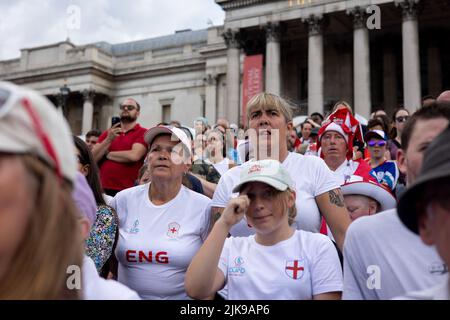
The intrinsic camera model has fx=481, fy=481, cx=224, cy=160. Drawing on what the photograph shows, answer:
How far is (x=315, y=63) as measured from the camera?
27047 mm

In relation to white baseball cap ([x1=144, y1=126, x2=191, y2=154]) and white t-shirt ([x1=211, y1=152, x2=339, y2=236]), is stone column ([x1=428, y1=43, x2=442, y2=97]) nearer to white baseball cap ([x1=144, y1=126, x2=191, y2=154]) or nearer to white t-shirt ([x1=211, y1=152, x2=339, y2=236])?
white t-shirt ([x1=211, y1=152, x2=339, y2=236])

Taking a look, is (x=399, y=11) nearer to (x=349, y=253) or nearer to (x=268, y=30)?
(x=268, y=30)

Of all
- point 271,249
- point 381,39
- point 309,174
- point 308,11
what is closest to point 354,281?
point 271,249

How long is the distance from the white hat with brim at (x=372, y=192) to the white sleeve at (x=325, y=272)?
1.21m

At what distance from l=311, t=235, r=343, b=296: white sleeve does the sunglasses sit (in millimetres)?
2185

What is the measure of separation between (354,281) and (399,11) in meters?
26.8

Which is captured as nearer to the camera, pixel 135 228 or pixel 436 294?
pixel 436 294

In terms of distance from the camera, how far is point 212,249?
2.92m

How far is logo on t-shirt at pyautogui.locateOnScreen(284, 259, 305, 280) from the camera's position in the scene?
3.09m

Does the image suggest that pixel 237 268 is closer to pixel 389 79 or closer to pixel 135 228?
pixel 135 228

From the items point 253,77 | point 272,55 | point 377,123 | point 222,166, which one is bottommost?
point 222,166

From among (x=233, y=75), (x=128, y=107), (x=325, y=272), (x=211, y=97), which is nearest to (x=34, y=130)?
(x=325, y=272)

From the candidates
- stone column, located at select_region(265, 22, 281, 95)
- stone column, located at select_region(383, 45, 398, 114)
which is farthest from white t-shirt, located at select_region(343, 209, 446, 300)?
stone column, located at select_region(383, 45, 398, 114)

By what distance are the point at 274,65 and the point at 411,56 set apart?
765cm
